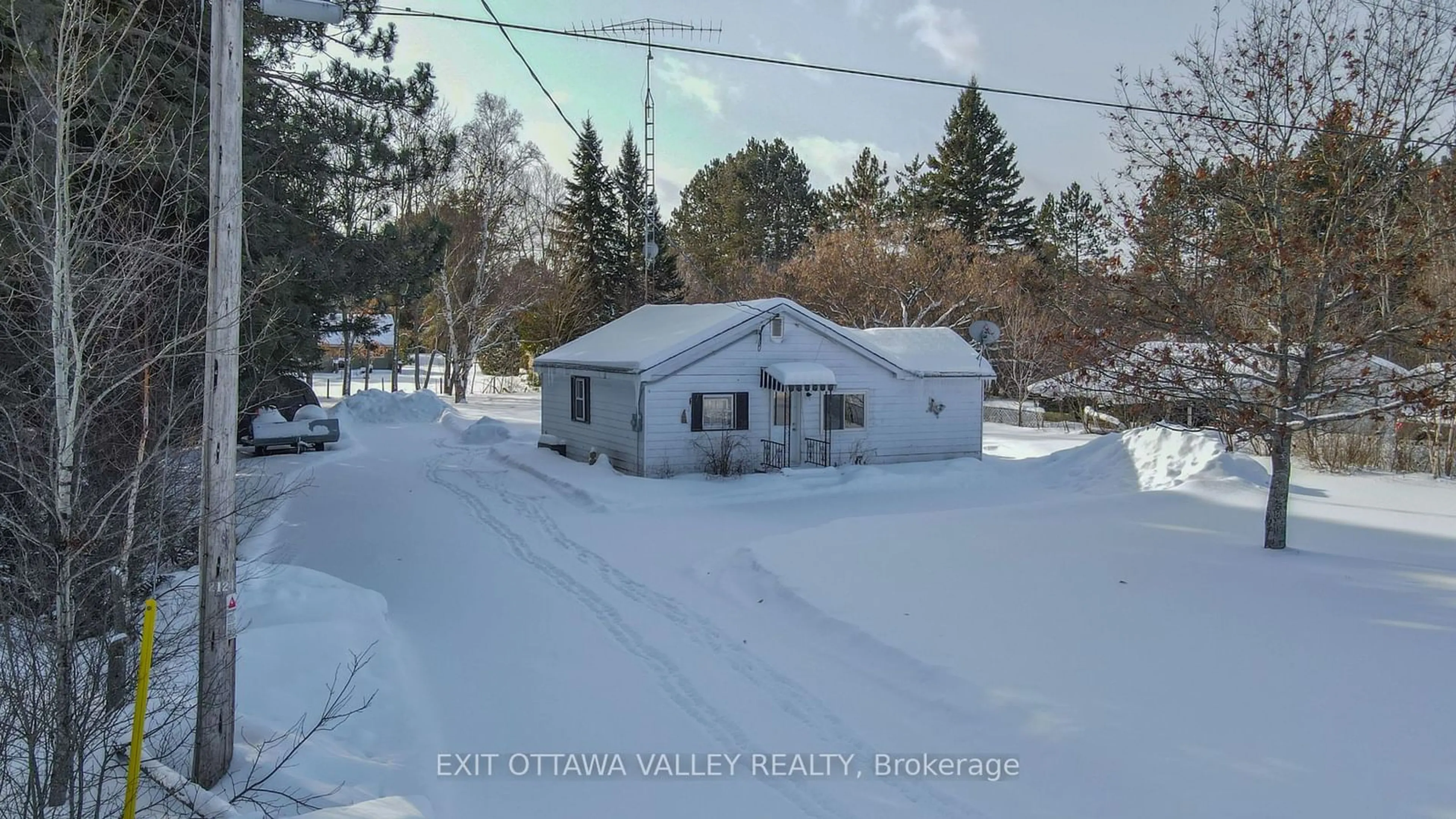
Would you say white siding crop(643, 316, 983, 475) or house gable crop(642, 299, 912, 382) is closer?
house gable crop(642, 299, 912, 382)

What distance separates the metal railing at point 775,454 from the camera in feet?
58.2

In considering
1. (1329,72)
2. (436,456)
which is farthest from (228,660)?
(436,456)

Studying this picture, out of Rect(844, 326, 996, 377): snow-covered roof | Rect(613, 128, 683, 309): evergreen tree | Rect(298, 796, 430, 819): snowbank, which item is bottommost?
Rect(298, 796, 430, 819): snowbank

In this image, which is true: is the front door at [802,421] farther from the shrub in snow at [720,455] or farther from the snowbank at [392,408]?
the snowbank at [392,408]

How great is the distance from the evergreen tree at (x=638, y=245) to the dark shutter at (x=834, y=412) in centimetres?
2141

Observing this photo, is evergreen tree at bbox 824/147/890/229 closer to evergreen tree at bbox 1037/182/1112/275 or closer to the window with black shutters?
evergreen tree at bbox 1037/182/1112/275

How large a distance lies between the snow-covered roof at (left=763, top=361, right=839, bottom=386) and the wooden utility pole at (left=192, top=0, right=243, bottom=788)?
13101 mm

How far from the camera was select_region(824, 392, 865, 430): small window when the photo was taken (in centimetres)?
1855

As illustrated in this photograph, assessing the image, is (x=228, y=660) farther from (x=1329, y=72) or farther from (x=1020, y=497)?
(x=1020, y=497)

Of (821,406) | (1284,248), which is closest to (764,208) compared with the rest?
(821,406)

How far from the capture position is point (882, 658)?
6.81 meters

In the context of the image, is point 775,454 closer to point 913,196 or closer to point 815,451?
point 815,451

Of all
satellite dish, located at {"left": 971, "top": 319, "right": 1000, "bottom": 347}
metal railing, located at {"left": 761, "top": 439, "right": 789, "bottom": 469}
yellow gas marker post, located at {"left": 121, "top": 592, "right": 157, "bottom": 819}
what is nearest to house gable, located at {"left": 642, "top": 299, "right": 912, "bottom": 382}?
metal railing, located at {"left": 761, "top": 439, "right": 789, "bottom": 469}

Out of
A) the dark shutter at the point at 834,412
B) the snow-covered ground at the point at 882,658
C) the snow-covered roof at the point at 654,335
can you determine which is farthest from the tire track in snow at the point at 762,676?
the dark shutter at the point at 834,412
